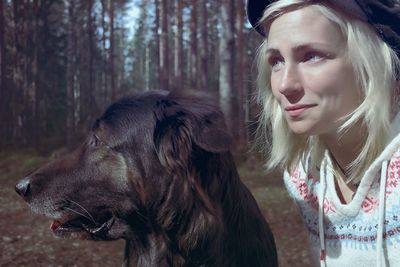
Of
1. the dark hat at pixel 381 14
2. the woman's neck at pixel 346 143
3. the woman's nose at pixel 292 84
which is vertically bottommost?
the woman's neck at pixel 346 143

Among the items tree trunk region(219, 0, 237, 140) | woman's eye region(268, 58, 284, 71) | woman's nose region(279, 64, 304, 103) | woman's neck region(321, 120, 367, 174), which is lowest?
woman's neck region(321, 120, 367, 174)

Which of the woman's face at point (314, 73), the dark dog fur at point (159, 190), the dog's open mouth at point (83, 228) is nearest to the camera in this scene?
the woman's face at point (314, 73)

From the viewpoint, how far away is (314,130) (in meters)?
2.63

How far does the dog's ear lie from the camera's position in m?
2.69

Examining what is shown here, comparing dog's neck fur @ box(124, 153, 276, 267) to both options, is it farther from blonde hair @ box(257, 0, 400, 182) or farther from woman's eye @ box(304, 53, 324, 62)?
woman's eye @ box(304, 53, 324, 62)

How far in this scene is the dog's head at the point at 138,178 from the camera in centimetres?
288

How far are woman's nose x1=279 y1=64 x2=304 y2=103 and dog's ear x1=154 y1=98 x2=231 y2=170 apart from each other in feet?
1.29

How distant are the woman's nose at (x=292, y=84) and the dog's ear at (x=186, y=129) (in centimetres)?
39

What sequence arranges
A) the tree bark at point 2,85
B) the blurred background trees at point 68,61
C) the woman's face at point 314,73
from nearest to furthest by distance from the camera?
the woman's face at point 314,73 → the blurred background trees at point 68,61 → the tree bark at point 2,85

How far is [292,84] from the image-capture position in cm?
252

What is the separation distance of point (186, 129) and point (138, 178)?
1.42ft

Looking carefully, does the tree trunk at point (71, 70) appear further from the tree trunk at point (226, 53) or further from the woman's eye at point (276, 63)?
the woman's eye at point (276, 63)

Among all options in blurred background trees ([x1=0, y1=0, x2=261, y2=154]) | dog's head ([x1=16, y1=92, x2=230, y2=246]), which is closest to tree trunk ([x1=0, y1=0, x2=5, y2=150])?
blurred background trees ([x1=0, y1=0, x2=261, y2=154])

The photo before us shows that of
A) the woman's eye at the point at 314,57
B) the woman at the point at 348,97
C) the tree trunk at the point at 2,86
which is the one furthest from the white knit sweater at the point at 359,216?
the tree trunk at the point at 2,86
